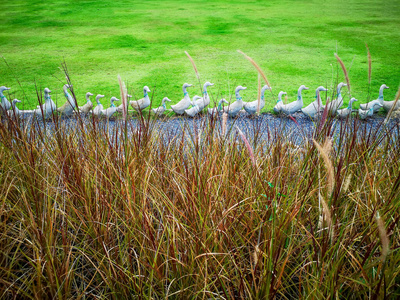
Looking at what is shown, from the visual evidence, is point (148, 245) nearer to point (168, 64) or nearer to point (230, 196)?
point (230, 196)

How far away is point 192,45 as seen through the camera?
6.76 meters

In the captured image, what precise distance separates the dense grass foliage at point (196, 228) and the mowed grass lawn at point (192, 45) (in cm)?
162

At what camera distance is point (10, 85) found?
4793 mm

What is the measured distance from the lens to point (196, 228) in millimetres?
1325

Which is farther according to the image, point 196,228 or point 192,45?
point 192,45

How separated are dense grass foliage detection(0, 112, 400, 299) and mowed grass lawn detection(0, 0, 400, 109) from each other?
Result: 162cm

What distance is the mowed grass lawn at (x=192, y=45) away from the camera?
493 centimetres

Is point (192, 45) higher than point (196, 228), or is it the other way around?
point (192, 45)

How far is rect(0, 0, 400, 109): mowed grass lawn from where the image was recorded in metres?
4.93

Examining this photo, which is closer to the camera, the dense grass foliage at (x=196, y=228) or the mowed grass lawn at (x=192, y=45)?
the dense grass foliage at (x=196, y=228)

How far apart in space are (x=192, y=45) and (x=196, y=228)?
19.5 feet

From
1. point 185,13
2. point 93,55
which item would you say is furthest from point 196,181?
point 185,13

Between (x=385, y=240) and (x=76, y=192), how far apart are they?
4.13 feet

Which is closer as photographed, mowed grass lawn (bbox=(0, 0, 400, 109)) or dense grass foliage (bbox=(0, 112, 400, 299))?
dense grass foliage (bbox=(0, 112, 400, 299))
